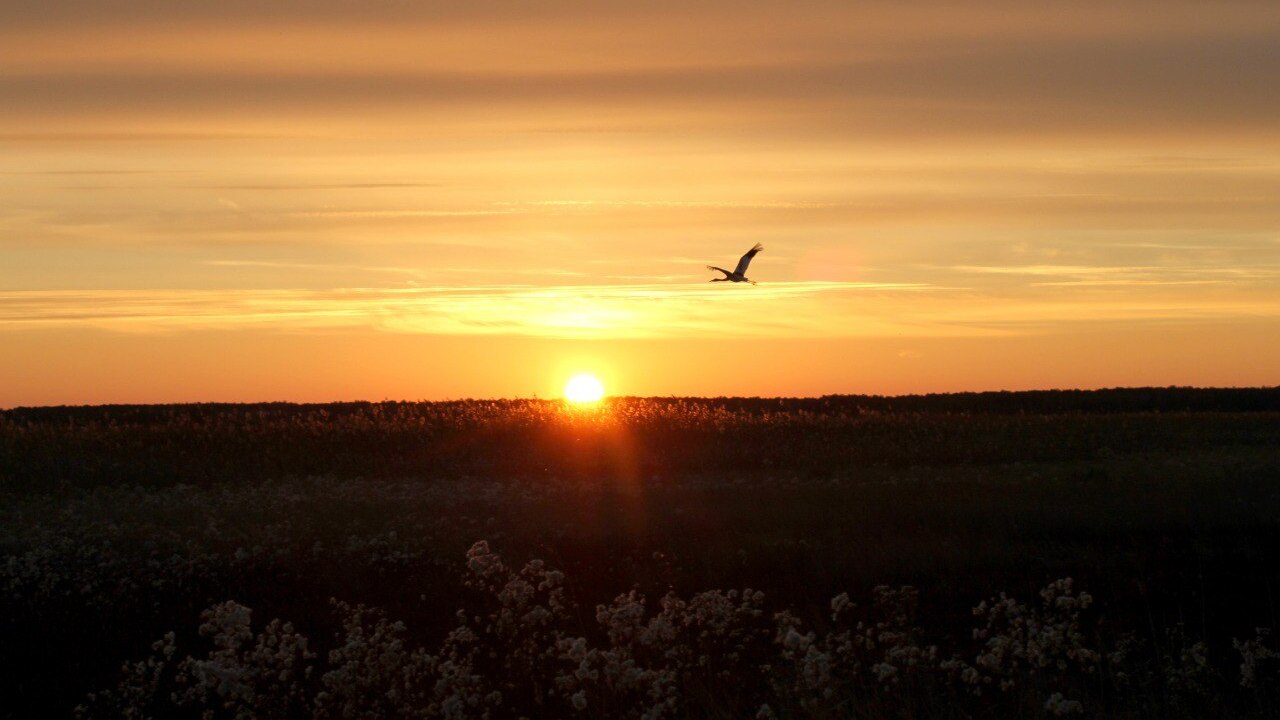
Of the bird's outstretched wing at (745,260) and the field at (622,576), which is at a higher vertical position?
the bird's outstretched wing at (745,260)

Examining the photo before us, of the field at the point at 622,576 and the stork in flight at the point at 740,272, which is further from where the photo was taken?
the stork in flight at the point at 740,272

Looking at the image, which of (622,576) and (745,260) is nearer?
(622,576)

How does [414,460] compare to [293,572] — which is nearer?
[293,572]

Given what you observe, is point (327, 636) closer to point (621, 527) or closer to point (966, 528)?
point (621, 527)

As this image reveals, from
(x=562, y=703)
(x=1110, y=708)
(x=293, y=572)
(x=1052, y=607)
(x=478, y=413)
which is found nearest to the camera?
(x=1110, y=708)

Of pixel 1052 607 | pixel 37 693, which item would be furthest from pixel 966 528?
pixel 37 693

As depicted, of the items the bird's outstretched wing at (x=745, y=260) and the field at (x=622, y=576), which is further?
the bird's outstretched wing at (x=745, y=260)

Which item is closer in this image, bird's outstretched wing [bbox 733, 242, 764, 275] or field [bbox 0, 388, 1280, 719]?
field [bbox 0, 388, 1280, 719]

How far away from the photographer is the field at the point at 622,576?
7.91 meters

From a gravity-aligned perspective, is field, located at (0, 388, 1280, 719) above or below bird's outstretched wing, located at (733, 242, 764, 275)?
below

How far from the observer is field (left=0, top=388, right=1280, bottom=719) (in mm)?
7910

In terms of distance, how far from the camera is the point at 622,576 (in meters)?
13.4

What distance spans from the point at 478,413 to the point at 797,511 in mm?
20343

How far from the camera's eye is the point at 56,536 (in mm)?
15758
